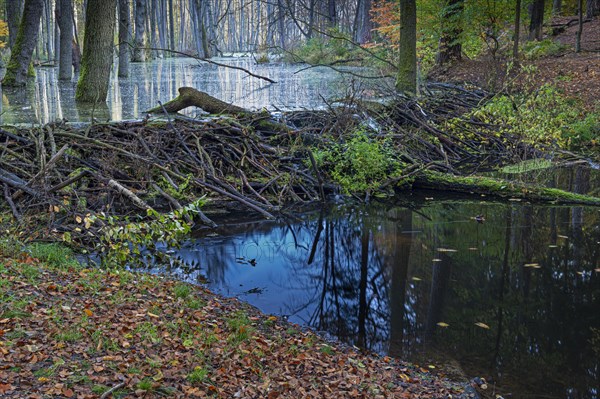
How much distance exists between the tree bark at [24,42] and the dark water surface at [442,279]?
11127 millimetres

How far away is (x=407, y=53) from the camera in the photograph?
1855 centimetres

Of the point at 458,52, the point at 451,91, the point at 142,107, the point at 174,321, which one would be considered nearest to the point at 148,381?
the point at 174,321

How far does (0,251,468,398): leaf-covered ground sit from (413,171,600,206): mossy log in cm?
665

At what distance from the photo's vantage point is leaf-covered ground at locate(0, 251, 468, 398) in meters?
4.52

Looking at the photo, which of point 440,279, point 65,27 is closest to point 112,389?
point 440,279

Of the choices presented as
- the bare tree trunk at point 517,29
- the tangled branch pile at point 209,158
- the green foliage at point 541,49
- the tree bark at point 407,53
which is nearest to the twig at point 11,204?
the tangled branch pile at point 209,158

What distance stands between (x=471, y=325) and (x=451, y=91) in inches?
522

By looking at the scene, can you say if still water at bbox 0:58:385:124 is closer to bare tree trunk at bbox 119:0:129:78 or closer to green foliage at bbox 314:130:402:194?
bare tree trunk at bbox 119:0:129:78

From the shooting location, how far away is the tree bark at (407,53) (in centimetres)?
1817

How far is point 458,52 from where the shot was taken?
25.3 m

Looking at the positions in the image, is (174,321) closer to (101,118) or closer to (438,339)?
(438,339)

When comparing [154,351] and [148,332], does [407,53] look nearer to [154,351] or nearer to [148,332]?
[148,332]

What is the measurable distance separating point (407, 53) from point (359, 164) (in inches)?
293

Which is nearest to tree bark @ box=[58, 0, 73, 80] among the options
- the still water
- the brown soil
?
the still water
